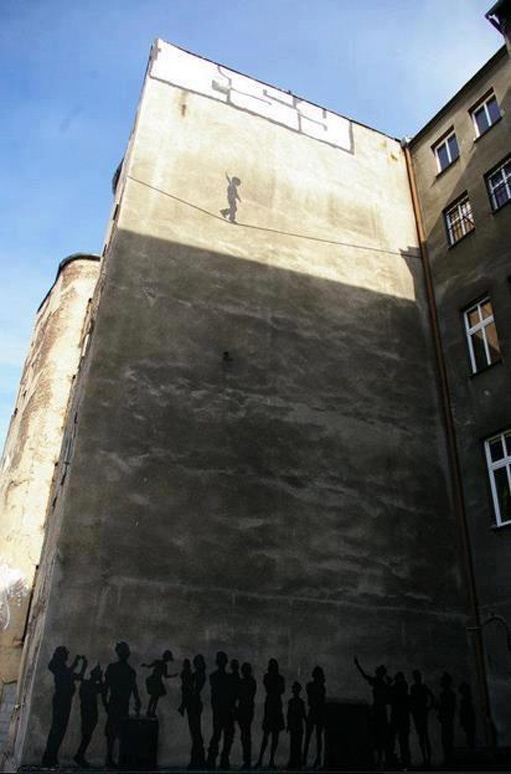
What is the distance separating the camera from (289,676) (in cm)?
1054

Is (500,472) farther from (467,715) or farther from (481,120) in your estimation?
(481,120)

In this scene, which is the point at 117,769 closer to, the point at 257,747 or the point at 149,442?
the point at 257,747

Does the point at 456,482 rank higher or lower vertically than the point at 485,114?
lower

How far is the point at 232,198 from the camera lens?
49.7ft

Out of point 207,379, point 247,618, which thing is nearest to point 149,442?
point 207,379

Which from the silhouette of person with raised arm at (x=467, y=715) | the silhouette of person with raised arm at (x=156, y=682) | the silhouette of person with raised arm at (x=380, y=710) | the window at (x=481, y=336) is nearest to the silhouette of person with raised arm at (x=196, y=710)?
the silhouette of person with raised arm at (x=156, y=682)

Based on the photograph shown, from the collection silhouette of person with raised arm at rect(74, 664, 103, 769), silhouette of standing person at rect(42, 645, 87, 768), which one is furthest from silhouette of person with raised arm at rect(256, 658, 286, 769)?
silhouette of standing person at rect(42, 645, 87, 768)

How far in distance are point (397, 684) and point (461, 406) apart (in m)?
5.95

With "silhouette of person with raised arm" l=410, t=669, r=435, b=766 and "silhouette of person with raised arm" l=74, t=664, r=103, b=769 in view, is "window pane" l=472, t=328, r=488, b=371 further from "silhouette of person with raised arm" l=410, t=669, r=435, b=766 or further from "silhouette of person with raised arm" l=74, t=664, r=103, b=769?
"silhouette of person with raised arm" l=74, t=664, r=103, b=769

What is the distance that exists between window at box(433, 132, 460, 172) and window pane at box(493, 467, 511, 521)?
28.1ft

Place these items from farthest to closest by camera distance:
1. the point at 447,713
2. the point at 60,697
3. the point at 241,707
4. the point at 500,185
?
the point at 500,185 → the point at 447,713 → the point at 241,707 → the point at 60,697

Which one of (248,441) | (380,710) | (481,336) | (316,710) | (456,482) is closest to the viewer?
(316,710)

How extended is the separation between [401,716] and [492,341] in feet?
24.9

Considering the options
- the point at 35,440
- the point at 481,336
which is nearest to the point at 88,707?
the point at 35,440
